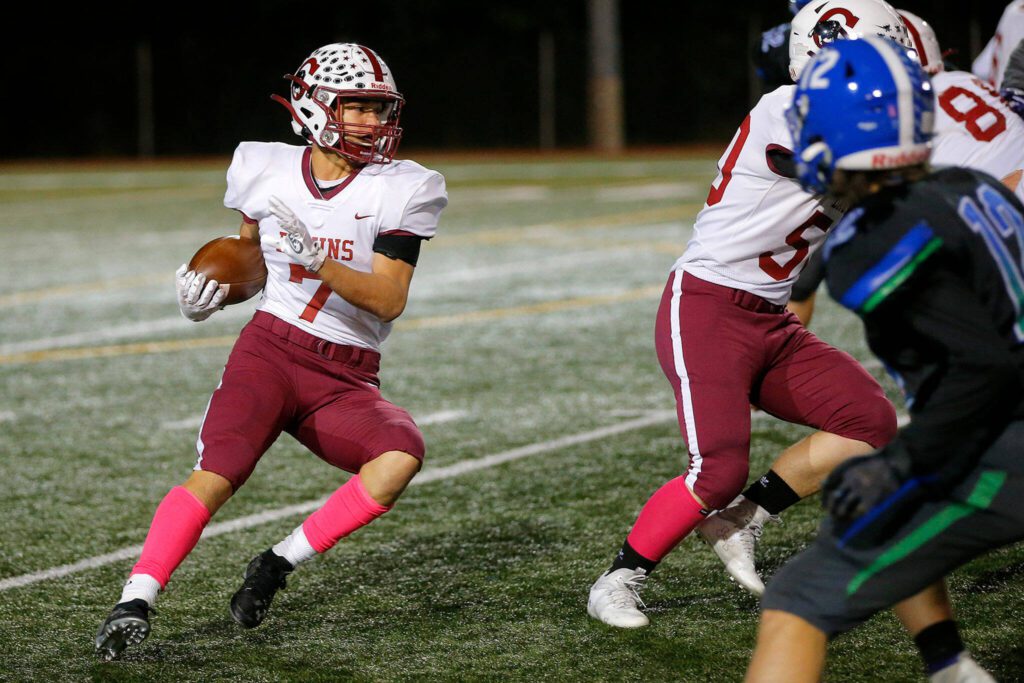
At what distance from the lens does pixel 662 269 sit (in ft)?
34.1

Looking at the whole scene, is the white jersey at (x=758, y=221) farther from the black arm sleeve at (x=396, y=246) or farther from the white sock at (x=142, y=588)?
the white sock at (x=142, y=588)

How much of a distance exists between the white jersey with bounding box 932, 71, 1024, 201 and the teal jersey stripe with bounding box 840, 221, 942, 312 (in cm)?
158

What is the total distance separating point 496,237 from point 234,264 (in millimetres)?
8619

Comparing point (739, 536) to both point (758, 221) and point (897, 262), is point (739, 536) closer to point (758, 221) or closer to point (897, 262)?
point (758, 221)

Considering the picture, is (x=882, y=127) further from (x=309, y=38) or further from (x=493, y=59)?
(x=309, y=38)

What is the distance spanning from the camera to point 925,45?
409 centimetres

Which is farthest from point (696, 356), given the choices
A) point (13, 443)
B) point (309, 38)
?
point (309, 38)

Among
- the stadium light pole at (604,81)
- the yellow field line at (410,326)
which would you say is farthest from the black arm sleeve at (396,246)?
the stadium light pole at (604,81)

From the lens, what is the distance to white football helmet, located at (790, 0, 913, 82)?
383cm

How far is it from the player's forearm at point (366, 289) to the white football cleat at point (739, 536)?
1.02 metres

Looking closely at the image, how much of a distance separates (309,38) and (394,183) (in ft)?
84.1

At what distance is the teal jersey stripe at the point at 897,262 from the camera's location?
7.92ft

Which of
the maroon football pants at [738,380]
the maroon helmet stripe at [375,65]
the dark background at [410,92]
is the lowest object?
the dark background at [410,92]

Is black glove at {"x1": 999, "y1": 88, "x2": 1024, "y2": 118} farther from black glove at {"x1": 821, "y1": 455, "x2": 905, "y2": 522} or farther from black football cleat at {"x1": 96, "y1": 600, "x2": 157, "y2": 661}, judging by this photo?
black football cleat at {"x1": 96, "y1": 600, "x2": 157, "y2": 661}
